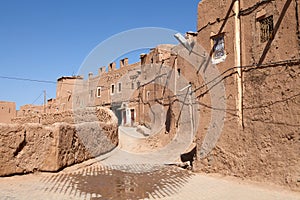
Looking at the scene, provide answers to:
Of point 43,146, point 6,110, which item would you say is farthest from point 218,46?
point 6,110

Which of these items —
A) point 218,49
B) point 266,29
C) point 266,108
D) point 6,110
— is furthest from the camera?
point 6,110

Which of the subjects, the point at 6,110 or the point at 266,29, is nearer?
the point at 266,29

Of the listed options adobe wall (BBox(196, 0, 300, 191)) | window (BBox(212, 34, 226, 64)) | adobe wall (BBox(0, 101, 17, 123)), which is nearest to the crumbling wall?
adobe wall (BBox(196, 0, 300, 191))

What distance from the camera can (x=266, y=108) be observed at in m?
7.22

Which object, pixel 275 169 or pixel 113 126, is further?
pixel 113 126

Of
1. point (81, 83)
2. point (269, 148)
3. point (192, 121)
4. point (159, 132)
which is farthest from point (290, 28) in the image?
point (81, 83)

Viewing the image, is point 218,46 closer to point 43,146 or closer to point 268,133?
point 268,133

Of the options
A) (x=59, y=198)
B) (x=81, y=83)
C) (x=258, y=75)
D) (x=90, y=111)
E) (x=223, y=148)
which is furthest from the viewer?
(x=81, y=83)

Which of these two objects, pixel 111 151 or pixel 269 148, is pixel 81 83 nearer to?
pixel 111 151

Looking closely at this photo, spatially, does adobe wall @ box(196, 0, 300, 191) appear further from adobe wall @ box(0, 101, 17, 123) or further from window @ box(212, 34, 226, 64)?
adobe wall @ box(0, 101, 17, 123)

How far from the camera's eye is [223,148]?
336 inches

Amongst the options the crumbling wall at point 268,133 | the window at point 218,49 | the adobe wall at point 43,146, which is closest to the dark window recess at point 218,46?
the window at point 218,49

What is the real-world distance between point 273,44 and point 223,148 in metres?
3.50

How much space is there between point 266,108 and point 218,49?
109 inches
